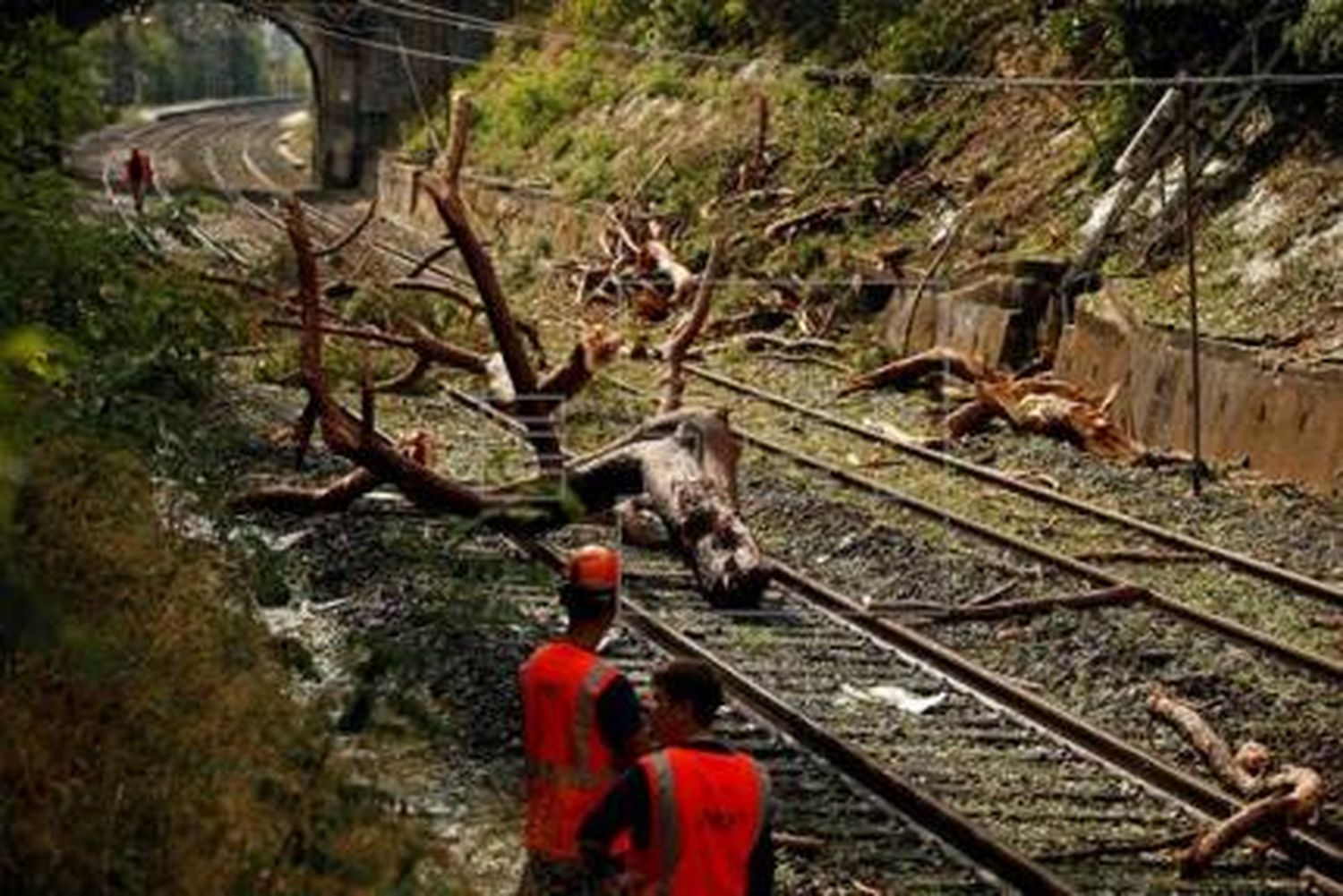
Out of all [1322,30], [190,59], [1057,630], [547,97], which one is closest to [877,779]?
[1057,630]

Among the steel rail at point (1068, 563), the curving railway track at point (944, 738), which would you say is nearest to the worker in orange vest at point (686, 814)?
the curving railway track at point (944, 738)

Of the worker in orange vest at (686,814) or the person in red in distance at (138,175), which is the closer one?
the worker in orange vest at (686,814)

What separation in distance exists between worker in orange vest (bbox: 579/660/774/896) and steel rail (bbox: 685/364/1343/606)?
960 cm

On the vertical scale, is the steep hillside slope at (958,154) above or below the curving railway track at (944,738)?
above

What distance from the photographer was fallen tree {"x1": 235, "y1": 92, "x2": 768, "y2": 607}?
1316 cm

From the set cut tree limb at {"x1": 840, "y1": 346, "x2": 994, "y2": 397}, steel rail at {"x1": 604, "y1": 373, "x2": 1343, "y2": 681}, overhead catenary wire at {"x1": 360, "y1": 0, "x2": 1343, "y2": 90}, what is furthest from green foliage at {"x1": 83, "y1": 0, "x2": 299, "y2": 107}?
steel rail at {"x1": 604, "y1": 373, "x2": 1343, "y2": 681}

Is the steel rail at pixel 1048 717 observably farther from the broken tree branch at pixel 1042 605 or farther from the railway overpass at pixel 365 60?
the railway overpass at pixel 365 60

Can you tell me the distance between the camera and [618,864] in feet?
17.5

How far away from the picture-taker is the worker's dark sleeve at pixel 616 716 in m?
5.75

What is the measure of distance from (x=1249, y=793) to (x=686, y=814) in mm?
5515

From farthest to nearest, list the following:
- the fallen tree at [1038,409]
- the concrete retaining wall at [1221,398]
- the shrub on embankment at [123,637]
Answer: the fallen tree at [1038,409] → the concrete retaining wall at [1221,398] → the shrub on embankment at [123,637]

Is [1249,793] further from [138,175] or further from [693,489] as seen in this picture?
[138,175]

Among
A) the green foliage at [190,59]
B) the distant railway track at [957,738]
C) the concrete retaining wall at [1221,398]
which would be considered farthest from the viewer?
the green foliage at [190,59]

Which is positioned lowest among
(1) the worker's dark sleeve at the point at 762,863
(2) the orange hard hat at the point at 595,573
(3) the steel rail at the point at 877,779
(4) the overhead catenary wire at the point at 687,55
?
(3) the steel rail at the point at 877,779
